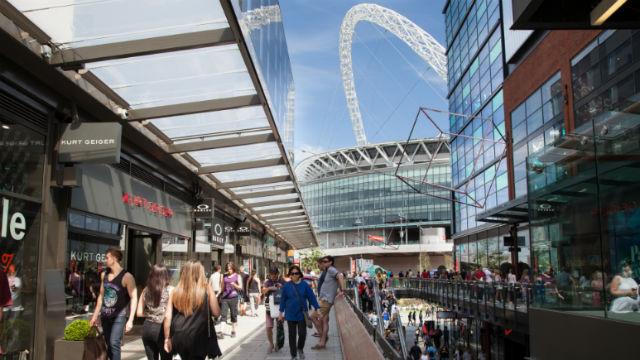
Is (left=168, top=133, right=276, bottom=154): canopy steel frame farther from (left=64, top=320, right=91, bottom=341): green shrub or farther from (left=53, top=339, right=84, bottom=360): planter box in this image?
(left=53, top=339, right=84, bottom=360): planter box

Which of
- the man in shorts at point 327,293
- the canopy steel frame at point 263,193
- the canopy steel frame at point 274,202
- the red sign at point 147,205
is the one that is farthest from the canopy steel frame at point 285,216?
the man in shorts at point 327,293

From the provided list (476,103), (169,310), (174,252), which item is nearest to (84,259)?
(169,310)

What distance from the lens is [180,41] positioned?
7.76 metres

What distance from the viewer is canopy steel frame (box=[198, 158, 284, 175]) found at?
49.7ft

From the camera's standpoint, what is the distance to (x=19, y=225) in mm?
7965

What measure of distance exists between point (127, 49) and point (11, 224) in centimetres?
266

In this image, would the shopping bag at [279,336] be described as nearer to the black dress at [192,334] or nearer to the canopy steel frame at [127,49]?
the black dress at [192,334]

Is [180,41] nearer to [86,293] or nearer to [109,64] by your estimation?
[109,64]

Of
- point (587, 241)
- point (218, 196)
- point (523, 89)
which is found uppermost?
point (523, 89)

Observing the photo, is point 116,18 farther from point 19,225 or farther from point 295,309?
point 295,309

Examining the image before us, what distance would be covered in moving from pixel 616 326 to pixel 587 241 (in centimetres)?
145

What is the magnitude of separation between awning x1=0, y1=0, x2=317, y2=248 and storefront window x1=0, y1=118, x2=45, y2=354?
3.82ft

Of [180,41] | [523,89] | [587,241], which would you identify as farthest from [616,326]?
[523,89]

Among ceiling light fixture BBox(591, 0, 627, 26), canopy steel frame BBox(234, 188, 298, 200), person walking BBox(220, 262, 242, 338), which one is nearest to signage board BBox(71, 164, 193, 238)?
person walking BBox(220, 262, 242, 338)
